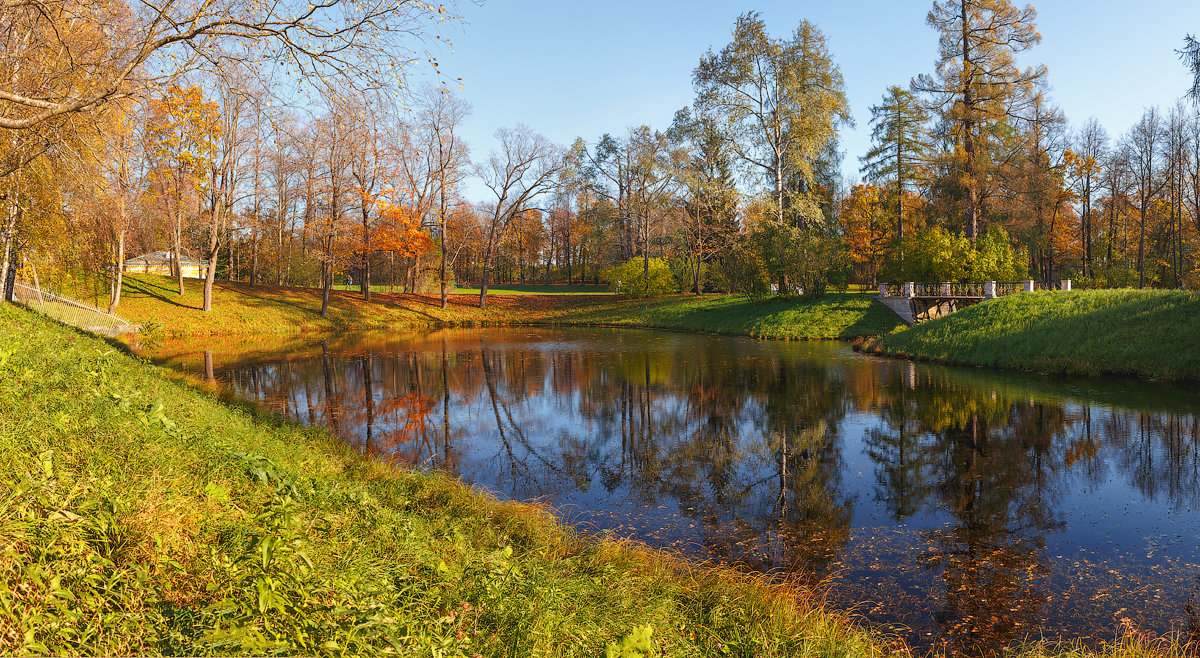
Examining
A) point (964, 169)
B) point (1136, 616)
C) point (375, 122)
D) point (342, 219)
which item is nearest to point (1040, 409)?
point (1136, 616)

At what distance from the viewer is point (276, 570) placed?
3299 mm

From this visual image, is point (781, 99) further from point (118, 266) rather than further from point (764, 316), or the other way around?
point (118, 266)

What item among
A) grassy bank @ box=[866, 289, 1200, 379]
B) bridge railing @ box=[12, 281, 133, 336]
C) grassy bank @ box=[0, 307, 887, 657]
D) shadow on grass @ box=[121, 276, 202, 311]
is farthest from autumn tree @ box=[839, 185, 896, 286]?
grassy bank @ box=[0, 307, 887, 657]

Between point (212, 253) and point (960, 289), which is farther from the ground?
point (212, 253)

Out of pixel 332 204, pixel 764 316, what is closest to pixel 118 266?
pixel 332 204

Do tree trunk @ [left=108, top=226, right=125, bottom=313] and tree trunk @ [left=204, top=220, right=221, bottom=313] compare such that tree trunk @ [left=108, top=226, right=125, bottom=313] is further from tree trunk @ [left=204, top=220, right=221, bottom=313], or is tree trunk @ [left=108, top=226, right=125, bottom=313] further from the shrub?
the shrub

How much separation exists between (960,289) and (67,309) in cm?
3749

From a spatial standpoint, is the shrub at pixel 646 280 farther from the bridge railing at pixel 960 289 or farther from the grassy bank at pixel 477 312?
the bridge railing at pixel 960 289

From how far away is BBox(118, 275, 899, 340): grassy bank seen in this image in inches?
1176

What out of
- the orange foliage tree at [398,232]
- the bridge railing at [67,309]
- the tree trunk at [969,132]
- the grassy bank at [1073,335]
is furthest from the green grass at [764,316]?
the bridge railing at [67,309]

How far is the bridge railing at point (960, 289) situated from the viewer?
26.2 meters

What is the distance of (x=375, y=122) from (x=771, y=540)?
6.94 metres

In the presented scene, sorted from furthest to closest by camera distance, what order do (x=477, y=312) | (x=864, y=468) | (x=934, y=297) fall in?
1. (x=477, y=312)
2. (x=934, y=297)
3. (x=864, y=468)

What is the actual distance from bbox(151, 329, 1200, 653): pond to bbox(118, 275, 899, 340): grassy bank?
10659mm
